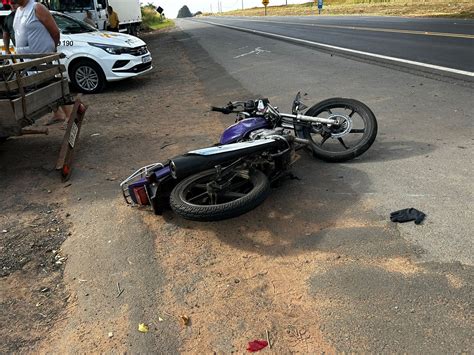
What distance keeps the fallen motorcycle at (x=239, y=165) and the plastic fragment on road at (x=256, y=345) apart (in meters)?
1.04

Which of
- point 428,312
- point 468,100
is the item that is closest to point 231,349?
point 428,312

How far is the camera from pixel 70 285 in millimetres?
3236

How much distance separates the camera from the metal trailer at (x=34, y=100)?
4.92 metres

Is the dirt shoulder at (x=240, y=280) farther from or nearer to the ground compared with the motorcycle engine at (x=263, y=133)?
nearer to the ground

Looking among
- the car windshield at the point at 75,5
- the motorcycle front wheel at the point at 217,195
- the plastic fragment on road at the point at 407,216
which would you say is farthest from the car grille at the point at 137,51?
the car windshield at the point at 75,5

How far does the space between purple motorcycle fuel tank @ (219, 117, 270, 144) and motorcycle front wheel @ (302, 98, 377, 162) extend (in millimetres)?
652

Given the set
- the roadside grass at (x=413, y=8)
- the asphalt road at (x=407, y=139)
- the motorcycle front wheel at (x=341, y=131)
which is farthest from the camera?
the roadside grass at (x=413, y=8)

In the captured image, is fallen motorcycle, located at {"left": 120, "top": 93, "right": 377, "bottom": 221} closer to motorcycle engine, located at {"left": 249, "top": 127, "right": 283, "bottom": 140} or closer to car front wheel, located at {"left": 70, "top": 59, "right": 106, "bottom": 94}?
motorcycle engine, located at {"left": 249, "top": 127, "right": 283, "bottom": 140}

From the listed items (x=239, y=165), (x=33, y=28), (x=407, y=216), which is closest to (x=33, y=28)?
(x=33, y=28)

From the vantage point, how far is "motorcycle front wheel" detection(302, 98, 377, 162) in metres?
4.88

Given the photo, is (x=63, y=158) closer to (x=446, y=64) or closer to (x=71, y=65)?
Answer: (x=71, y=65)

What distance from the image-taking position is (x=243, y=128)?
448 cm

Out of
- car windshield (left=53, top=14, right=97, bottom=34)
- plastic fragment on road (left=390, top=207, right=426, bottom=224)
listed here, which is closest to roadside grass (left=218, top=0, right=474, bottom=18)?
car windshield (left=53, top=14, right=97, bottom=34)

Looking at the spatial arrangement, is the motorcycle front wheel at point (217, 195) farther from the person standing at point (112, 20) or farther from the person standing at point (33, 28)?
the person standing at point (112, 20)
